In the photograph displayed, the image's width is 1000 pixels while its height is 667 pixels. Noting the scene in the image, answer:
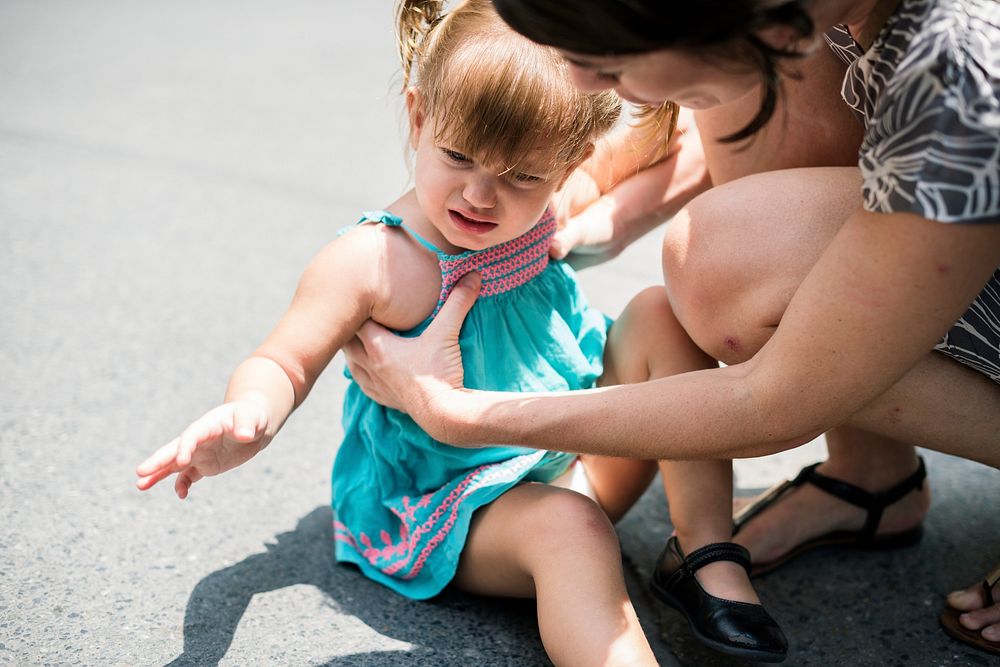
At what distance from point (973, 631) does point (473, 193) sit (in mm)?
823

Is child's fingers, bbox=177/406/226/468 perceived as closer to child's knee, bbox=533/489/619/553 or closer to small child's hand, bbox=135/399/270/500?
small child's hand, bbox=135/399/270/500

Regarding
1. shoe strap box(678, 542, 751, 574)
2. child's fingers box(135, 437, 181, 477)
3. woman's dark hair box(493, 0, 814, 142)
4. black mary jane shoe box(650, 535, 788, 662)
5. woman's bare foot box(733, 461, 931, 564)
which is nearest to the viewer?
woman's dark hair box(493, 0, 814, 142)

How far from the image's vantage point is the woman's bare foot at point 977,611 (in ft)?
4.04

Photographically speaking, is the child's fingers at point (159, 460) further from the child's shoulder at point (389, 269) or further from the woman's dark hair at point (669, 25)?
the woman's dark hair at point (669, 25)

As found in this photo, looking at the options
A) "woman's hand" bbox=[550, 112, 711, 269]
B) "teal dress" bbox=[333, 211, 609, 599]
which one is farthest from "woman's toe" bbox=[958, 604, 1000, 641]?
"woman's hand" bbox=[550, 112, 711, 269]

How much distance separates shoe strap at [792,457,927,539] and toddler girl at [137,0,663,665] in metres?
0.25

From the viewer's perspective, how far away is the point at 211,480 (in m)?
1.49

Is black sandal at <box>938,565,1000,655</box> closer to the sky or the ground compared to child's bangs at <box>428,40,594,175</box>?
closer to the ground

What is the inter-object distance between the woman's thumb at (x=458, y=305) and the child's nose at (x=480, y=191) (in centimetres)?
13

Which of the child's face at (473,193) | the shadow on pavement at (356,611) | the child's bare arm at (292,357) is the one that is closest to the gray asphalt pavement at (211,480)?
the shadow on pavement at (356,611)

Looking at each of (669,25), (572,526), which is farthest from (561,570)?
(669,25)

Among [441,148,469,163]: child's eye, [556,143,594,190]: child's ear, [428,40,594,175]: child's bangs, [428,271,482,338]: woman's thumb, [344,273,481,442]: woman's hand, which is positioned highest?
[428,40,594,175]: child's bangs

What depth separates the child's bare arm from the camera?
1.07 metres

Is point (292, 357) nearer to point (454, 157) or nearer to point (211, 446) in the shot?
point (211, 446)
